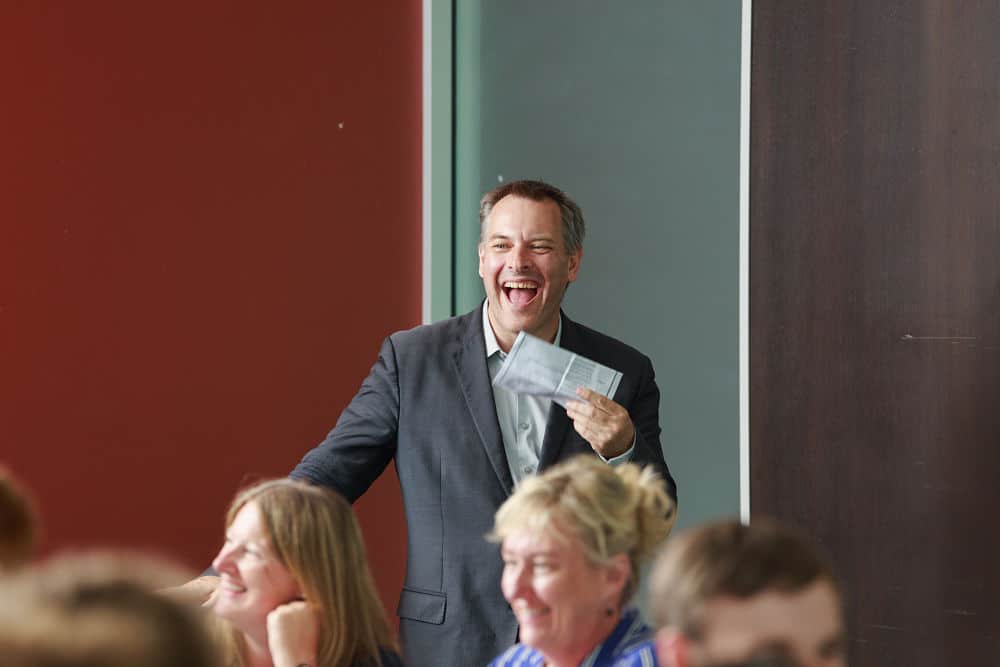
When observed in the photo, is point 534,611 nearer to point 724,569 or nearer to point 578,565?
point 578,565

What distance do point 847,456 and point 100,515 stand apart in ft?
5.45

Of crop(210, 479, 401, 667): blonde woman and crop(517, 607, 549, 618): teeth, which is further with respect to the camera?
crop(210, 479, 401, 667): blonde woman

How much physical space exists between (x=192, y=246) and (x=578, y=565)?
182cm

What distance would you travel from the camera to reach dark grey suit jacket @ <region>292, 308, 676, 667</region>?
2.61 meters

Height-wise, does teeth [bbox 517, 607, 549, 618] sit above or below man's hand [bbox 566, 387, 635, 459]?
below

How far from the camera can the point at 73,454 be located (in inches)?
117

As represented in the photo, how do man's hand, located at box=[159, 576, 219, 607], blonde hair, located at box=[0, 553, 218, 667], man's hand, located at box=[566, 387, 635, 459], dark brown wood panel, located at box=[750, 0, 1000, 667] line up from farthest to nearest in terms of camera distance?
dark brown wood panel, located at box=[750, 0, 1000, 667]
man's hand, located at box=[566, 387, 635, 459]
man's hand, located at box=[159, 576, 219, 607]
blonde hair, located at box=[0, 553, 218, 667]

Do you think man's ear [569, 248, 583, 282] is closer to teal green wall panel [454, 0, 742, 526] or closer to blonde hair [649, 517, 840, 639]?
teal green wall panel [454, 0, 742, 526]

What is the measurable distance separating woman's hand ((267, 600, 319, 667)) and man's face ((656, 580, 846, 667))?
0.77 m

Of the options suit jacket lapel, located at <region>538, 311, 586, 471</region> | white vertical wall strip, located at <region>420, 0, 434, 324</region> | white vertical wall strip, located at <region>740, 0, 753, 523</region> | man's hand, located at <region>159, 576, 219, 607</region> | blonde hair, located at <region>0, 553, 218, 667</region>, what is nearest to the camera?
blonde hair, located at <region>0, 553, 218, 667</region>

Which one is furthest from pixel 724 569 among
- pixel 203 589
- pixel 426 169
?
pixel 426 169

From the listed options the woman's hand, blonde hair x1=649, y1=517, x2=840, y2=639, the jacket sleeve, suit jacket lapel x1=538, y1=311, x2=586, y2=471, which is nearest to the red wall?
the jacket sleeve

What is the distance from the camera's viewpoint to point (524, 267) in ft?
8.80

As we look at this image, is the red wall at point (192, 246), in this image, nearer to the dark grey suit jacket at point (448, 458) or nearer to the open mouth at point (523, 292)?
the dark grey suit jacket at point (448, 458)
